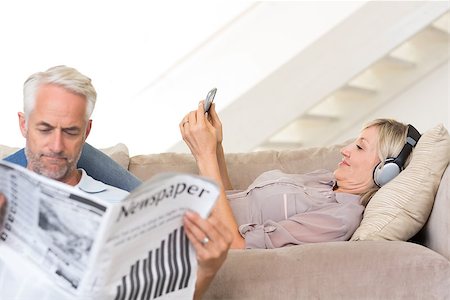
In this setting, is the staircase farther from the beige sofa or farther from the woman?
the beige sofa

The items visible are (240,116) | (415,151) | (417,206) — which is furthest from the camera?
(240,116)

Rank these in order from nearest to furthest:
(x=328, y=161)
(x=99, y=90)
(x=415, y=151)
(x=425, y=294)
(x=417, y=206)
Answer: (x=425, y=294) < (x=417, y=206) < (x=415, y=151) < (x=328, y=161) < (x=99, y=90)

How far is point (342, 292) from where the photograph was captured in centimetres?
185

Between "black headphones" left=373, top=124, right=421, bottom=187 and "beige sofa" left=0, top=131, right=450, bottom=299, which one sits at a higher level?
"black headphones" left=373, top=124, right=421, bottom=187

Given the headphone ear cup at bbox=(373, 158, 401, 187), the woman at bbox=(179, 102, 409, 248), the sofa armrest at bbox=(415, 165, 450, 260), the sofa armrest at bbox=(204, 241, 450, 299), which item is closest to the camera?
the sofa armrest at bbox=(204, 241, 450, 299)

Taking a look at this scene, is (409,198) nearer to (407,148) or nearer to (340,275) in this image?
(407,148)

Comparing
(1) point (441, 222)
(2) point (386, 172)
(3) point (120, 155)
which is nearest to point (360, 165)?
(2) point (386, 172)

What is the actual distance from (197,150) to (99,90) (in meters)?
2.25

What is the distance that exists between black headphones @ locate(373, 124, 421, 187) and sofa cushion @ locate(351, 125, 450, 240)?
0.04 metres

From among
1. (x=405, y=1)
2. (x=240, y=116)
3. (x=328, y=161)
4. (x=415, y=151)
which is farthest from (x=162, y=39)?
(x=415, y=151)

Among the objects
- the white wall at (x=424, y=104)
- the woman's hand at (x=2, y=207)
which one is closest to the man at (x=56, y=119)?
the woman's hand at (x=2, y=207)

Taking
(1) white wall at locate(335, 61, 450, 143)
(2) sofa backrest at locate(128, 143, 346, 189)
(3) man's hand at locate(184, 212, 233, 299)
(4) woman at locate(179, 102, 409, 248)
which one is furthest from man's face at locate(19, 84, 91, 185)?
(1) white wall at locate(335, 61, 450, 143)

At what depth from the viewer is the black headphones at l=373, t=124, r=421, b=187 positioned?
2.24 metres

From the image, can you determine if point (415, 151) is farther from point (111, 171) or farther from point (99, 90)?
point (99, 90)
